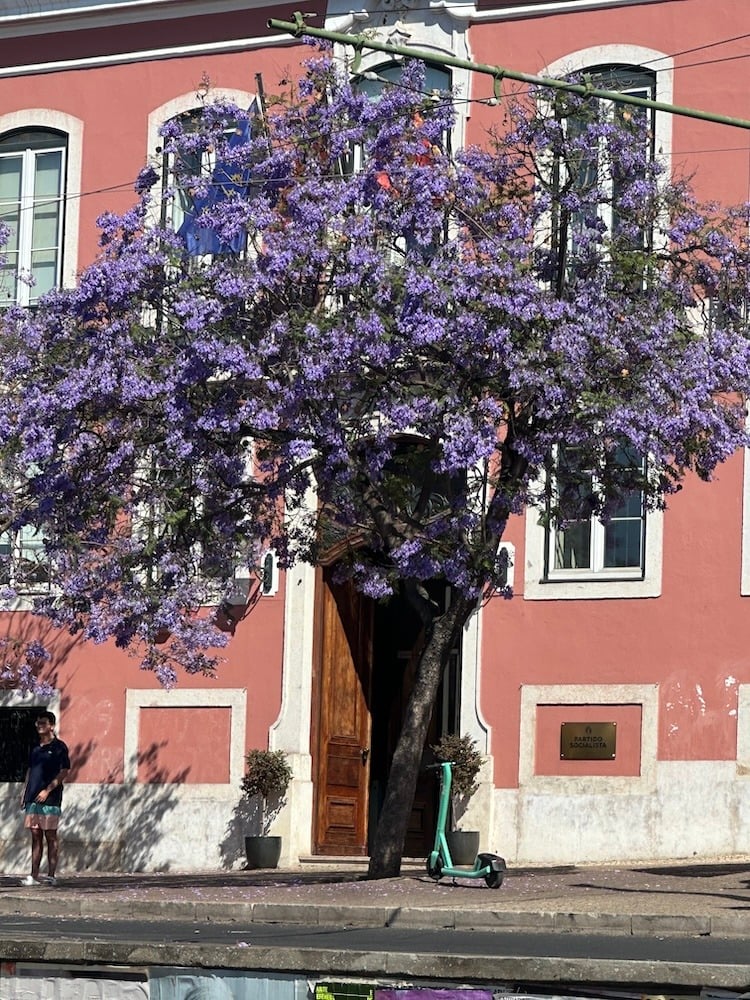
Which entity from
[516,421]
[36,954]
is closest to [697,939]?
[516,421]

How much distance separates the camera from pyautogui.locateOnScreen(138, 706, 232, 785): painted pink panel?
78.0 feet

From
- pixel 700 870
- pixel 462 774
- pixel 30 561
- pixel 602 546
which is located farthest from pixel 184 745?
pixel 700 870

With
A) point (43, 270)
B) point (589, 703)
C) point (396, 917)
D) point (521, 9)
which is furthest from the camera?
point (43, 270)

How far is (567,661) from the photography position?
22484 mm

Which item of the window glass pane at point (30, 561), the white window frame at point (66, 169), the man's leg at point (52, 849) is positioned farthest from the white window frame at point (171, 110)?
the man's leg at point (52, 849)

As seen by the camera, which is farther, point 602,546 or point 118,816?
point 118,816

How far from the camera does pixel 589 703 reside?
2233 centimetres

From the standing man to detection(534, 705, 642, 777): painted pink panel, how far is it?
16.4 ft

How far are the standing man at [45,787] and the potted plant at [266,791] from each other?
238 cm

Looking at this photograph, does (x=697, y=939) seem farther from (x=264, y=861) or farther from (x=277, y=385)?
(x=264, y=861)

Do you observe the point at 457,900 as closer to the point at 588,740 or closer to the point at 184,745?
the point at 588,740

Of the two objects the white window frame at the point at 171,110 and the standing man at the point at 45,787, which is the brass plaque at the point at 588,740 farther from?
the white window frame at the point at 171,110

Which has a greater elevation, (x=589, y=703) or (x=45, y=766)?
(x=589, y=703)

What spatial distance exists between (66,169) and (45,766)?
8.04 meters
